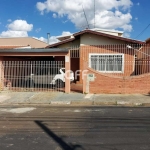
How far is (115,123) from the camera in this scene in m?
6.48

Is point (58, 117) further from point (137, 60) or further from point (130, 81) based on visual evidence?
point (137, 60)

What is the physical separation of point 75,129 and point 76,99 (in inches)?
186

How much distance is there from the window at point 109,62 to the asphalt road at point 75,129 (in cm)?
746

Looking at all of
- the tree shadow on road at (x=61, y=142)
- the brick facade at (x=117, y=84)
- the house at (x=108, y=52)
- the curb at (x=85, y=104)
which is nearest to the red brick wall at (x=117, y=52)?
the house at (x=108, y=52)

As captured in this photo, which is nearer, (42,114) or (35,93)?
(42,114)

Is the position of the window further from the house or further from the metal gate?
the metal gate

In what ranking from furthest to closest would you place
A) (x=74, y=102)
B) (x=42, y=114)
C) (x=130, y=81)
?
(x=130, y=81) → (x=74, y=102) → (x=42, y=114)

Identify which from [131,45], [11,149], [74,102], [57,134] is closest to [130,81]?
[74,102]

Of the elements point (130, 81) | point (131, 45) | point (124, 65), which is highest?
point (131, 45)

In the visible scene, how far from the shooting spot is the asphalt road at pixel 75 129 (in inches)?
185

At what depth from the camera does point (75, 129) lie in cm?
588

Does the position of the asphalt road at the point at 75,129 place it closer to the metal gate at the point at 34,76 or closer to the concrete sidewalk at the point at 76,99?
the concrete sidewalk at the point at 76,99

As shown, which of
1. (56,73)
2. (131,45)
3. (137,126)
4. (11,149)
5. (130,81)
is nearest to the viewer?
(11,149)

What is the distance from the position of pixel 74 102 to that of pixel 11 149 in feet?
19.0
